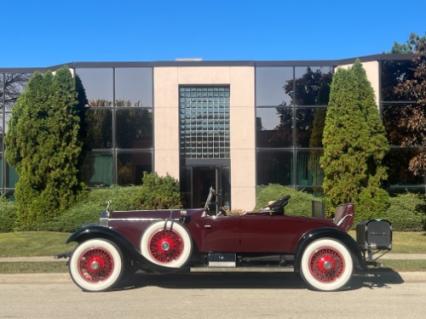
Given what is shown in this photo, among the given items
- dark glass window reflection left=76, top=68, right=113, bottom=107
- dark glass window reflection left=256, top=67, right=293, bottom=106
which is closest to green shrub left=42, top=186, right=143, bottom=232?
dark glass window reflection left=76, top=68, right=113, bottom=107

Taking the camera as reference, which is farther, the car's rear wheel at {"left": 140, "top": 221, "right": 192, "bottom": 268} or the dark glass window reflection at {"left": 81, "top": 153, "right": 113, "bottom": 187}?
the dark glass window reflection at {"left": 81, "top": 153, "right": 113, "bottom": 187}

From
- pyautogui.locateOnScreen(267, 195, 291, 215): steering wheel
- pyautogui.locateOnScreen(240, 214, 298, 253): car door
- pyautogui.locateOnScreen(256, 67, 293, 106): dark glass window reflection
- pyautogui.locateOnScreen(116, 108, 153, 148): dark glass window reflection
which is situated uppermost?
pyautogui.locateOnScreen(256, 67, 293, 106): dark glass window reflection

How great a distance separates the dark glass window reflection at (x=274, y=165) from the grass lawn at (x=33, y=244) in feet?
25.2

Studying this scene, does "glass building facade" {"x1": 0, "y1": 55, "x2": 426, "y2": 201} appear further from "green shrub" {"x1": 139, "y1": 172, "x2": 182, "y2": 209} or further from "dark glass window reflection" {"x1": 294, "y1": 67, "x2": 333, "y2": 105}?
"green shrub" {"x1": 139, "y1": 172, "x2": 182, "y2": 209}

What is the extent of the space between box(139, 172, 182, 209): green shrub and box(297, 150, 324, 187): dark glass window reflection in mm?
4610

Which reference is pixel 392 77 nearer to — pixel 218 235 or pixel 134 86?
pixel 134 86

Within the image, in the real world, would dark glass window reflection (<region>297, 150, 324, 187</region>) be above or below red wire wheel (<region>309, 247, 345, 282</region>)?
above

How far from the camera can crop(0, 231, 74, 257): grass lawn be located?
1405cm

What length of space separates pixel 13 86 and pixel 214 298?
16.2 m

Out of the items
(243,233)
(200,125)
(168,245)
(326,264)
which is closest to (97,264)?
(168,245)

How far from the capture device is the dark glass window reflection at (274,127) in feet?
70.5

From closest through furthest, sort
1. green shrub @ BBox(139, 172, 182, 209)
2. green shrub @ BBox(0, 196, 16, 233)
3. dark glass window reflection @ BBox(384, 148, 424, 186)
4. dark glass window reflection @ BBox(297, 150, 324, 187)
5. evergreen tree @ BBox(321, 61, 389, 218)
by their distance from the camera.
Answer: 1. evergreen tree @ BBox(321, 61, 389, 218)
2. green shrub @ BBox(0, 196, 16, 233)
3. green shrub @ BBox(139, 172, 182, 209)
4. dark glass window reflection @ BBox(384, 148, 424, 186)
5. dark glass window reflection @ BBox(297, 150, 324, 187)

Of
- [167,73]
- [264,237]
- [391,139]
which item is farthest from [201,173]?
[264,237]

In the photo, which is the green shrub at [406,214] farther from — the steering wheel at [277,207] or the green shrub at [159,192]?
the steering wheel at [277,207]
